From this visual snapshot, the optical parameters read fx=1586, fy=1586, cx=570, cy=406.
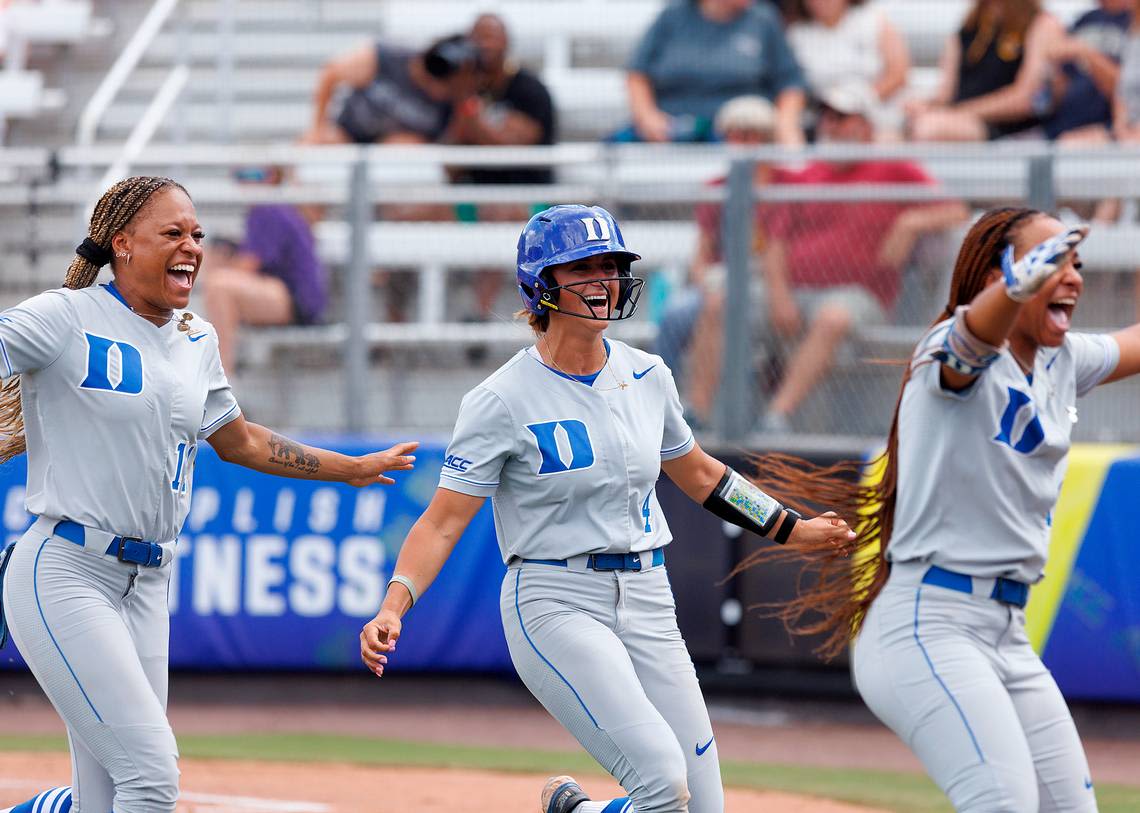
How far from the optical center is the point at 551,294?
4590 millimetres

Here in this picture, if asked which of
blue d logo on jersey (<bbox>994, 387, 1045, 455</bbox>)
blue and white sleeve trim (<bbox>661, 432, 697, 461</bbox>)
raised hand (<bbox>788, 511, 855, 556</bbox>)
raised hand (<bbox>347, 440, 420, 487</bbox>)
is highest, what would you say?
blue d logo on jersey (<bbox>994, 387, 1045, 455</bbox>)

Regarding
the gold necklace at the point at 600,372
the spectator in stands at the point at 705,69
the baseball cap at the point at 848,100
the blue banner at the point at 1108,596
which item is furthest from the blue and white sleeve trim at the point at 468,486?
the spectator in stands at the point at 705,69

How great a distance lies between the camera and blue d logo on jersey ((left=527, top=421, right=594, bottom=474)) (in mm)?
4488

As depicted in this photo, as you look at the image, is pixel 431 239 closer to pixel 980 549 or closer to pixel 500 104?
pixel 500 104

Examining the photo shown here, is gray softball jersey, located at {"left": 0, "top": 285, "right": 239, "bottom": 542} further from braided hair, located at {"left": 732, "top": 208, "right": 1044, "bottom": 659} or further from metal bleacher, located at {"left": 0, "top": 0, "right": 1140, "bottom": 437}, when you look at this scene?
metal bleacher, located at {"left": 0, "top": 0, "right": 1140, "bottom": 437}

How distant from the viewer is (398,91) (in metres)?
11.1

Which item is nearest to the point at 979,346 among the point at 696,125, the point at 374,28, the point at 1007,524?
the point at 1007,524

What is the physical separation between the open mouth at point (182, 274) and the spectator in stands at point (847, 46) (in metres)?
6.98

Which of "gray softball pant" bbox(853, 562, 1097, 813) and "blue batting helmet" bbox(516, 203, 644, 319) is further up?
"blue batting helmet" bbox(516, 203, 644, 319)

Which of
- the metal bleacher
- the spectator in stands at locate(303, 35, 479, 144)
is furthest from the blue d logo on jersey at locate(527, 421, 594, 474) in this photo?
the spectator in stands at locate(303, 35, 479, 144)

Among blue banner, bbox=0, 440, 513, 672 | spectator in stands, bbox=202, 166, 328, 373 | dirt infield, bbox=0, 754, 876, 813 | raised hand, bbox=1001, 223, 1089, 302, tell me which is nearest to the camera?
raised hand, bbox=1001, 223, 1089, 302

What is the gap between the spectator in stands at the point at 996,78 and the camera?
10.1 m

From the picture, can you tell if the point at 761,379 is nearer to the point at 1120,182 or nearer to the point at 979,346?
the point at 1120,182

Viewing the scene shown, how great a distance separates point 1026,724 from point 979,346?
103 cm
